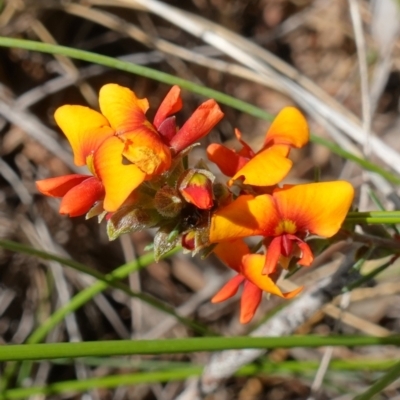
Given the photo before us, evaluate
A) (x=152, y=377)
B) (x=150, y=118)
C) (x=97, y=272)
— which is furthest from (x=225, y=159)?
(x=150, y=118)

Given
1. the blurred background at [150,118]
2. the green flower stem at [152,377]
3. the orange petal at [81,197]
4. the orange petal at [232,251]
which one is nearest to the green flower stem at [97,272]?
the green flower stem at [152,377]

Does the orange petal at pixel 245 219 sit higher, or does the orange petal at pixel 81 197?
the orange petal at pixel 81 197

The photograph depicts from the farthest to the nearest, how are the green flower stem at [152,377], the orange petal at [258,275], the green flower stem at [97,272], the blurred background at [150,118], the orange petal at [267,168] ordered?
1. the blurred background at [150,118]
2. the green flower stem at [152,377]
3. the green flower stem at [97,272]
4. the orange petal at [258,275]
5. the orange petal at [267,168]

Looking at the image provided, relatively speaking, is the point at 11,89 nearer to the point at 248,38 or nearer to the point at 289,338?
the point at 248,38

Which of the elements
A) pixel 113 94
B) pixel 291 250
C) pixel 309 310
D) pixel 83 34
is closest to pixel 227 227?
pixel 291 250

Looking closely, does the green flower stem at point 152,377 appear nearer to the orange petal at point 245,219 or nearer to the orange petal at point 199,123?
the orange petal at point 245,219
